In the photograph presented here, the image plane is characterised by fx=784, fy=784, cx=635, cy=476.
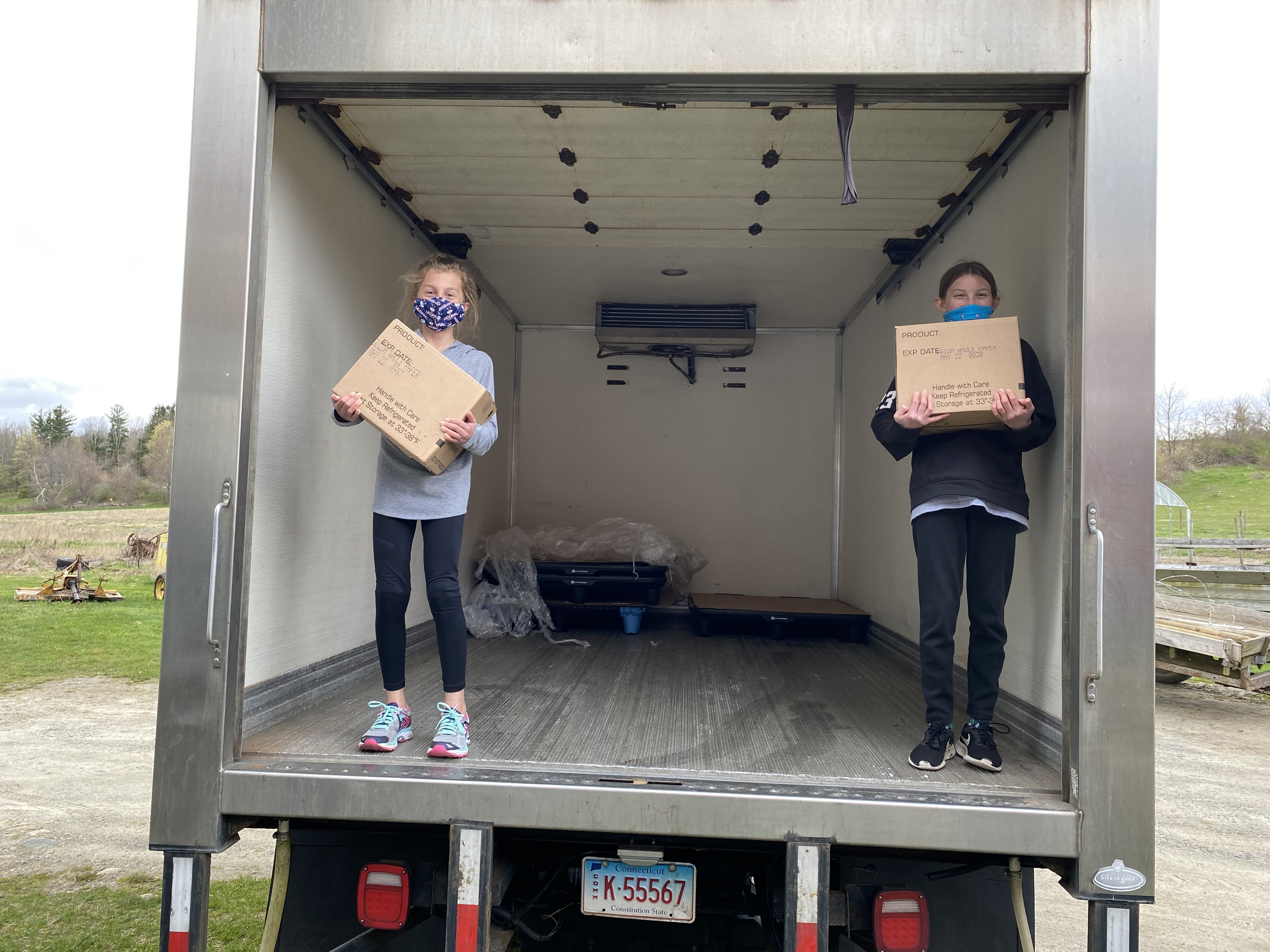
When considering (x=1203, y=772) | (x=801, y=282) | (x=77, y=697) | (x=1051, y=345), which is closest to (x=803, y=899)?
(x=1051, y=345)

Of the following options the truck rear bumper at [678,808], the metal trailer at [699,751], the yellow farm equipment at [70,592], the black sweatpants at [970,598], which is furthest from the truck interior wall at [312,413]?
the yellow farm equipment at [70,592]

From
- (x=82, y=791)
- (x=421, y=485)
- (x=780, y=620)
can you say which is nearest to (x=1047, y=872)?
(x=780, y=620)

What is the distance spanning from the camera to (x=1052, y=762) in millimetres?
1935

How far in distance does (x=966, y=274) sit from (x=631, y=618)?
2.74m

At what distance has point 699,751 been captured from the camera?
2.08m

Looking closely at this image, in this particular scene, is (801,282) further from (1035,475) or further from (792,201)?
(1035,475)

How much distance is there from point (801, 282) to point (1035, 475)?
2313mm

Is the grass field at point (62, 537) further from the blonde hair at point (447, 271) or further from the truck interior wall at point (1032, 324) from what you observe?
the truck interior wall at point (1032, 324)

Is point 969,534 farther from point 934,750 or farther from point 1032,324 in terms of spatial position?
point 1032,324

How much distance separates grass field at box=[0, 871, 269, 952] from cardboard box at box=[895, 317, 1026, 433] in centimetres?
270

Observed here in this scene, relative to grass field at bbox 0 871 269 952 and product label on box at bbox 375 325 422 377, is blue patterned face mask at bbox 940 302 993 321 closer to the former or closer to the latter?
product label on box at bbox 375 325 422 377

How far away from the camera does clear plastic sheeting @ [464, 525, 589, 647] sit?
4203mm

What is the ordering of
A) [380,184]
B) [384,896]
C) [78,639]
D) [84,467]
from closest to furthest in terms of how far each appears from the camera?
1. [384,896]
2. [380,184]
3. [78,639]
4. [84,467]

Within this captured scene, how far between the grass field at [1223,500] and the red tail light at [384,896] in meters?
24.6
